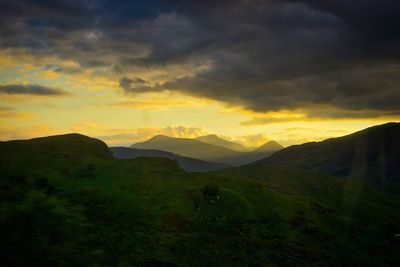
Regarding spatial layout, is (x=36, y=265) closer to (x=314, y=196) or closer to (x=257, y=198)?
(x=257, y=198)

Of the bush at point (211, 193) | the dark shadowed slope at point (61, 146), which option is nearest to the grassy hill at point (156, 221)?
the bush at point (211, 193)

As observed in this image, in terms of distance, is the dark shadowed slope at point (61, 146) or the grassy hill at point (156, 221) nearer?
the grassy hill at point (156, 221)

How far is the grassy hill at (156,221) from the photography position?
54.8 m

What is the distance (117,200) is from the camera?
90938 mm

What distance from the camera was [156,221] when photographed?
81.8m

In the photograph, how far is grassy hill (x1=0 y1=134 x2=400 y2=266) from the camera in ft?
180

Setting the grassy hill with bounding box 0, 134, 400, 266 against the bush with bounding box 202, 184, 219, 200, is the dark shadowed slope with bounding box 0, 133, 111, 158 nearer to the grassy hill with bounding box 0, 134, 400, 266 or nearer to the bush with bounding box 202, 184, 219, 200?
the grassy hill with bounding box 0, 134, 400, 266

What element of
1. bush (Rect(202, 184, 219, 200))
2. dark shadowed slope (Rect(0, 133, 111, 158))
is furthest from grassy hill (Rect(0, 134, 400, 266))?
dark shadowed slope (Rect(0, 133, 111, 158))

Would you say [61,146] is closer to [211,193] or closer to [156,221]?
[211,193]

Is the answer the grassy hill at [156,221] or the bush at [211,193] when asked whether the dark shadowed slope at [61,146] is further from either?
the bush at [211,193]

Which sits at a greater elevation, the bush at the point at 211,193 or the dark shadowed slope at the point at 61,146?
the dark shadowed slope at the point at 61,146

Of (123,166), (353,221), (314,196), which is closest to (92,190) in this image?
(123,166)

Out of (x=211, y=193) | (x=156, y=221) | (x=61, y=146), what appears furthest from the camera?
(x=61, y=146)

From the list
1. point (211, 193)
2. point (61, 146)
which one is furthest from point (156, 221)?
point (61, 146)
